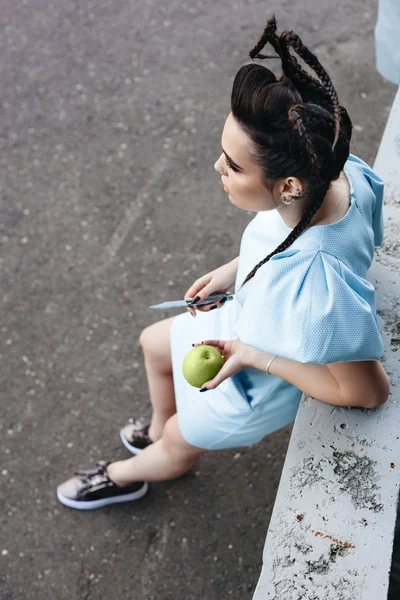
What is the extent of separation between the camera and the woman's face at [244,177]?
5.86 ft

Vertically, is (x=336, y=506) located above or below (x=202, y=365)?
below

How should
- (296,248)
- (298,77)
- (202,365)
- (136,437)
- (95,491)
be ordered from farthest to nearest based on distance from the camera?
(136,437) < (95,491) < (202,365) < (296,248) < (298,77)

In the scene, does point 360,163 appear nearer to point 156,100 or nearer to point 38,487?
point 38,487

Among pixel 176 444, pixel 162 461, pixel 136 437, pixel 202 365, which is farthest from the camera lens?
pixel 136 437

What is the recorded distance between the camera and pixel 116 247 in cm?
397

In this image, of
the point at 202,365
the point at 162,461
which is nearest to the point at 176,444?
the point at 162,461

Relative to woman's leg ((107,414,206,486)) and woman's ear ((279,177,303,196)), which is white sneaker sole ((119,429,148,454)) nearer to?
woman's leg ((107,414,206,486))

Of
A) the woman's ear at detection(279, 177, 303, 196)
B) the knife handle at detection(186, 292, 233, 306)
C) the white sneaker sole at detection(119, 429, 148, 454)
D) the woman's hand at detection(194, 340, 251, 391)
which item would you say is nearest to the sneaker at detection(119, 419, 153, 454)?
the white sneaker sole at detection(119, 429, 148, 454)

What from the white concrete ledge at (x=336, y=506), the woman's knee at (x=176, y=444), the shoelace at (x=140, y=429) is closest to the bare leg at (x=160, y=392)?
the shoelace at (x=140, y=429)

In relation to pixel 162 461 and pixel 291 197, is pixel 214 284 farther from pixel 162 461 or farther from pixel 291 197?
pixel 162 461

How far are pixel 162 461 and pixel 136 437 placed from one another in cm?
45

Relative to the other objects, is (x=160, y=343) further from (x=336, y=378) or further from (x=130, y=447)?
(x=336, y=378)

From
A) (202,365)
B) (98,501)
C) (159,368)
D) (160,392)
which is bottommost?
(98,501)

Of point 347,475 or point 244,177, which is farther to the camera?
point 347,475
